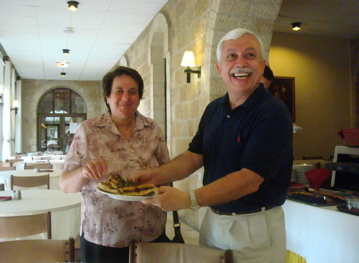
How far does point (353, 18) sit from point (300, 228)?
556cm

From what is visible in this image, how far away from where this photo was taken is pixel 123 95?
186cm

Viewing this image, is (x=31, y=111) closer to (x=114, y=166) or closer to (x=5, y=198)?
(x=5, y=198)

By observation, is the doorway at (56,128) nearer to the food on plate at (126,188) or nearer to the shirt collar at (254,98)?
the food on plate at (126,188)

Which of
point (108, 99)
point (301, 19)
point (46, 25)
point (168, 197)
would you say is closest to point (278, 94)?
point (301, 19)

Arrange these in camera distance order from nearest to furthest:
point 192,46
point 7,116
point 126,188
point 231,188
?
point 231,188 → point 126,188 → point 192,46 → point 7,116

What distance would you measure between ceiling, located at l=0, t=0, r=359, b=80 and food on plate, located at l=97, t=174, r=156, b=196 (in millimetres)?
5246

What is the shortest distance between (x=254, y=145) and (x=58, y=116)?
14866 millimetres

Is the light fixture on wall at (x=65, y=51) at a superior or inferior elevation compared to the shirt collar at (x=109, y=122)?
superior

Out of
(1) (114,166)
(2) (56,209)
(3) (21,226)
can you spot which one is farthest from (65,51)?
(1) (114,166)

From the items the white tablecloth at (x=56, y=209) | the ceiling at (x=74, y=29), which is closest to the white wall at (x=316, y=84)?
the ceiling at (x=74, y=29)

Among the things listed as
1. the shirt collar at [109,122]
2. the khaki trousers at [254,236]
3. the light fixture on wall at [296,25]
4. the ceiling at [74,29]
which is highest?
the ceiling at [74,29]

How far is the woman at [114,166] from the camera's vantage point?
1766 millimetres

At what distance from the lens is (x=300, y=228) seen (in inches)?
109

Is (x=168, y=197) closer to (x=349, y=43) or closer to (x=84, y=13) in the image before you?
(x=84, y=13)
